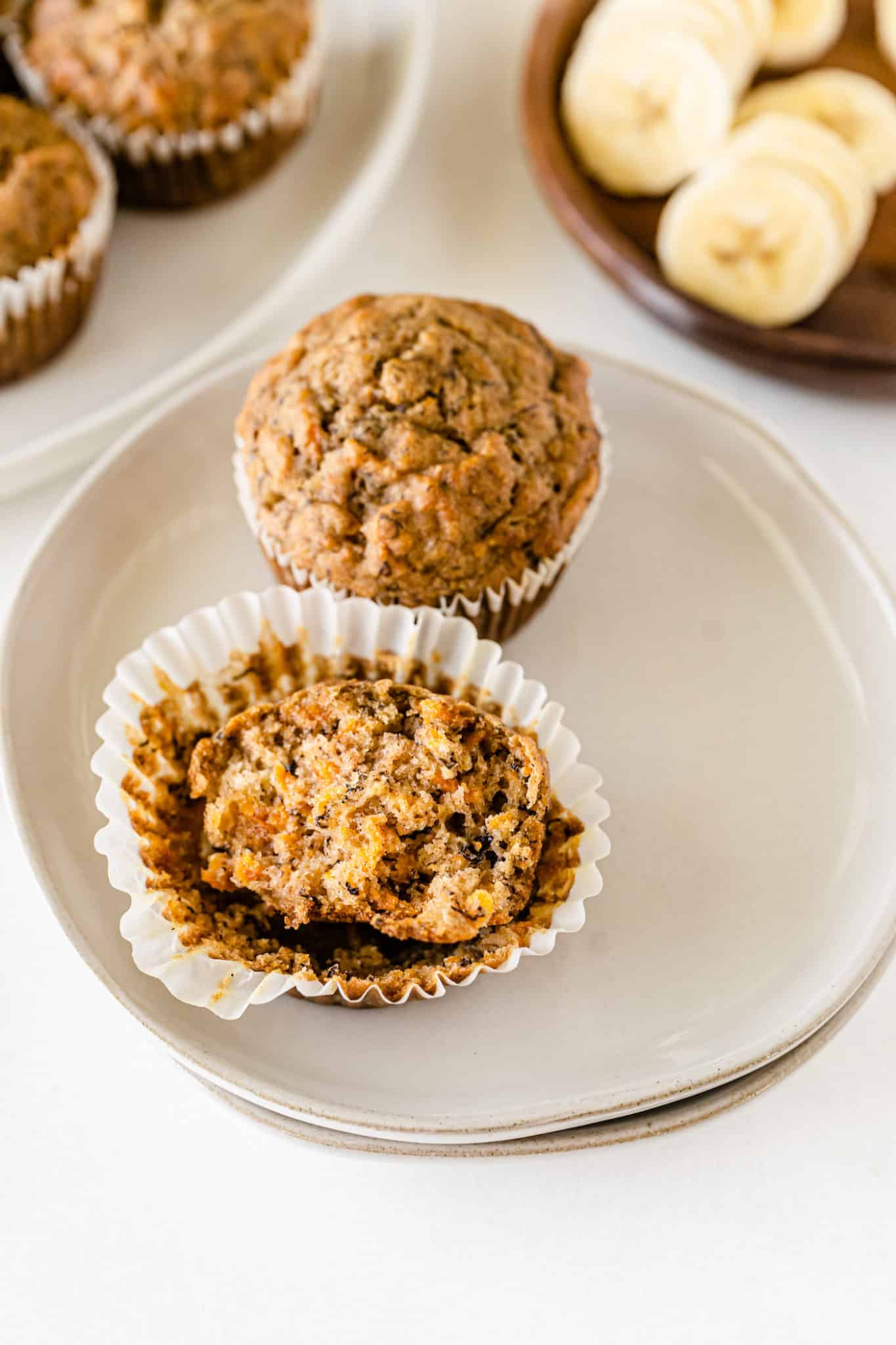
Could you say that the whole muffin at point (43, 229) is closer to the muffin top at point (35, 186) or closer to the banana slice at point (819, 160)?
the muffin top at point (35, 186)

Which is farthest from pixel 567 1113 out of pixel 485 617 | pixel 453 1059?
pixel 485 617

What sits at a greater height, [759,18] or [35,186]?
[759,18]

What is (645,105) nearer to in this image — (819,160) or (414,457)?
(819,160)

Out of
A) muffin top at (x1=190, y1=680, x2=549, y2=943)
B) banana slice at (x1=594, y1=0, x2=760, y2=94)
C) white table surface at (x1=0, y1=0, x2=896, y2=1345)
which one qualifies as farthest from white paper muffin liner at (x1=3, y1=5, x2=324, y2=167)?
muffin top at (x1=190, y1=680, x2=549, y2=943)

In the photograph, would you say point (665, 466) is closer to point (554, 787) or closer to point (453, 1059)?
point (554, 787)

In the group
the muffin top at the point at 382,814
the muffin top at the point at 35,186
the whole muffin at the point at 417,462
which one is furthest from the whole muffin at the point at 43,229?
the muffin top at the point at 382,814

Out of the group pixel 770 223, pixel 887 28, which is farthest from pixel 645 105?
pixel 887 28

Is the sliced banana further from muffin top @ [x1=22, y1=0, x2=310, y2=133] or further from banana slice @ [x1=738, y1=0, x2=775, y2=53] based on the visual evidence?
muffin top @ [x1=22, y1=0, x2=310, y2=133]
